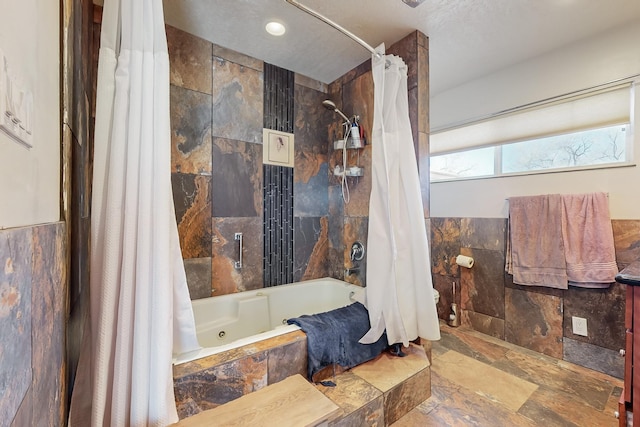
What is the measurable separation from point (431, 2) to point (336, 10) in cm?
59

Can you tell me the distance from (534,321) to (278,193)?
8.05 ft

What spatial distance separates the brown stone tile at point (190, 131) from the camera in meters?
1.92

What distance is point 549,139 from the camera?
2176 millimetres

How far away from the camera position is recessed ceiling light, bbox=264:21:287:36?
1.84 metres

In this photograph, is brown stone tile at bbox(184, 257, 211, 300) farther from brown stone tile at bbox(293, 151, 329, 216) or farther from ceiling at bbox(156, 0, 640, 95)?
ceiling at bbox(156, 0, 640, 95)

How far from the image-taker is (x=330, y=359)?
148 centimetres

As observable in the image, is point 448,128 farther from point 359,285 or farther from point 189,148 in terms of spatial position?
point 189,148

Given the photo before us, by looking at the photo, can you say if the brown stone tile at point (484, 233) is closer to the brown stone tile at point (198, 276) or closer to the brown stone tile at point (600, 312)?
the brown stone tile at point (600, 312)

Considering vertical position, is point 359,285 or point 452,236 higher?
point 452,236

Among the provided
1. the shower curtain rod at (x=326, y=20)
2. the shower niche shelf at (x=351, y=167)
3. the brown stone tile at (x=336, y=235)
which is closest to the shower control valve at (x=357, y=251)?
the brown stone tile at (x=336, y=235)

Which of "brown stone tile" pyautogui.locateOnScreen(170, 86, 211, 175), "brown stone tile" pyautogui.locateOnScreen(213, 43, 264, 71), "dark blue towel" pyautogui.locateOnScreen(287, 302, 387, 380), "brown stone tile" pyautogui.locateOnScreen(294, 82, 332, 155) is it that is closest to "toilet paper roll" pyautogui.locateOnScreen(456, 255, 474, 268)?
"dark blue towel" pyautogui.locateOnScreen(287, 302, 387, 380)

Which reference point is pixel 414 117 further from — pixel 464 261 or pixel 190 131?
pixel 190 131

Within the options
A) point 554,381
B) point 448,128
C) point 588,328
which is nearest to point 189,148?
point 448,128

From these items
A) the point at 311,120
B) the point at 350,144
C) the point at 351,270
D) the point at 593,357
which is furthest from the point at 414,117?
the point at 593,357
